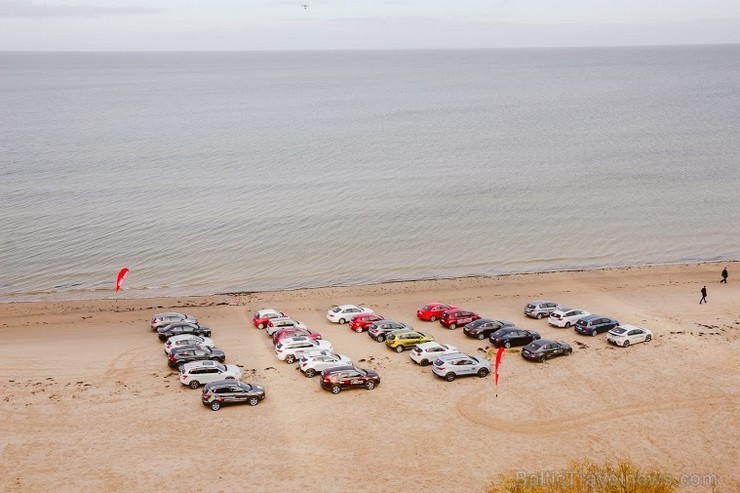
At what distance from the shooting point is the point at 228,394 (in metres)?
31.3

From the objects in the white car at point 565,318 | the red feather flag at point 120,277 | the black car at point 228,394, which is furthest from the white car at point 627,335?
the red feather flag at point 120,277

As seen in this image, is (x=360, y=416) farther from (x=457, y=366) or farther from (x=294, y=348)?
(x=294, y=348)

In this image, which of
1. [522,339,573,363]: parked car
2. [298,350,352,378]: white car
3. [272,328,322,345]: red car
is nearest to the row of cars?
[298,350,352,378]: white car

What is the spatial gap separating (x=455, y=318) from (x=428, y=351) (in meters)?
7.16

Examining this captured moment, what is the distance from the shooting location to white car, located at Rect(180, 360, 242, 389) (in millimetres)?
33406

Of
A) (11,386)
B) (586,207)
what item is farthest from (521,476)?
(586,207)

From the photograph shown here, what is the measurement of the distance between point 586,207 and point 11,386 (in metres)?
61.9

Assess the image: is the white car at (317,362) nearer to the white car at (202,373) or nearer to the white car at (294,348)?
the white car at (294,348)

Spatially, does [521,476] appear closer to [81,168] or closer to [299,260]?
[299,260]

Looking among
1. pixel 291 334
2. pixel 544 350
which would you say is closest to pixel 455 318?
pixel 544 350

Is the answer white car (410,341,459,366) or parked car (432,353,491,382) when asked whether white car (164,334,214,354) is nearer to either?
white car (410,341,459,366)

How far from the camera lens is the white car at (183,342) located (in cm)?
3769

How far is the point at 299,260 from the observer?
6300cm

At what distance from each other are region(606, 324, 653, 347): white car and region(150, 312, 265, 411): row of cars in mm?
19702
